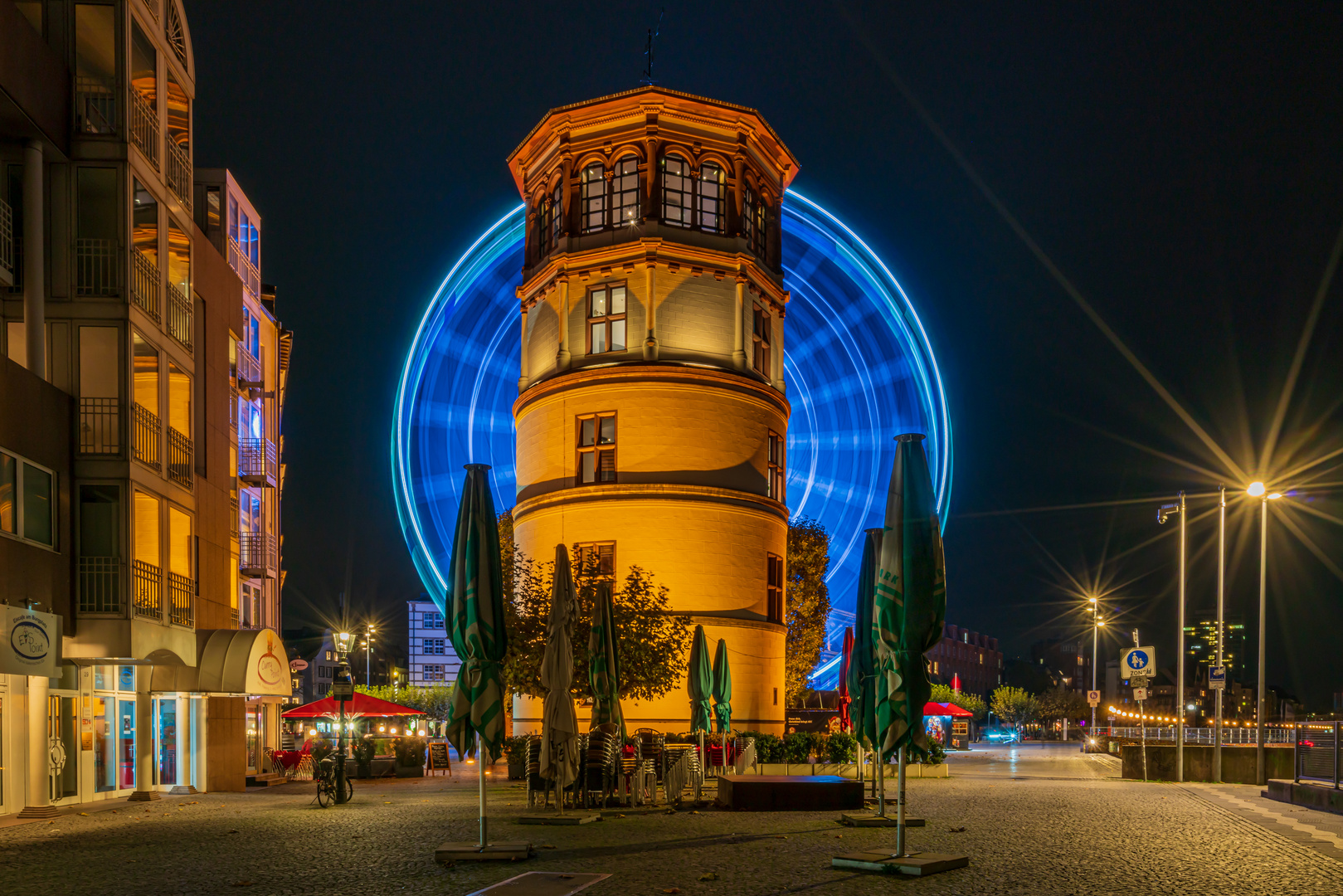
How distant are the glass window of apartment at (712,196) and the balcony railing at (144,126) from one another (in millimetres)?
15578

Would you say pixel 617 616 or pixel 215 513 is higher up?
pixel 215 513

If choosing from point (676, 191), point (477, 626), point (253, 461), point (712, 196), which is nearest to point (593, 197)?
point (676, 191)

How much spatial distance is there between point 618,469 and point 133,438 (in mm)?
14084

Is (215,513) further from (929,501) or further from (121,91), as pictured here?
(929,501)

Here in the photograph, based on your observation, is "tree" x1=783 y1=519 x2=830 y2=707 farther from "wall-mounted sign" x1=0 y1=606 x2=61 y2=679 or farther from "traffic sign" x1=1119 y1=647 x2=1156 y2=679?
"wall-mounted sign" x1=0 y1=606 x2=61 y2=679

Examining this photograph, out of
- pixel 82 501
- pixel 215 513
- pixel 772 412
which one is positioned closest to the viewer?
pixel 82 501

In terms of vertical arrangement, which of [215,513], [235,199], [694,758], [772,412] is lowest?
[694,758]

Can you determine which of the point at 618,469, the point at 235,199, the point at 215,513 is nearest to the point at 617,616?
the point at 618,469

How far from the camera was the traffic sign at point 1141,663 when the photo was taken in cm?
3250

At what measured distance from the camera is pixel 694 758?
77.6ft

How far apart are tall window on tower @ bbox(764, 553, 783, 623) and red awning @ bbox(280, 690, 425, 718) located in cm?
1039

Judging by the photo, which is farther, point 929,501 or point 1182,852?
point 1182,852

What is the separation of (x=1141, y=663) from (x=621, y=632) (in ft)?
44.2

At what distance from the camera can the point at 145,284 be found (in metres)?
24.8
